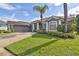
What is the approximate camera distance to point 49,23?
2791 millimetres

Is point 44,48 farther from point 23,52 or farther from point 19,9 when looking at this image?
point 19,9

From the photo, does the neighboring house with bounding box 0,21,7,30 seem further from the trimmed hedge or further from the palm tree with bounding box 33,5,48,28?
the trimmed hedge

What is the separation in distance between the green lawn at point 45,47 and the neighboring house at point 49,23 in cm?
15

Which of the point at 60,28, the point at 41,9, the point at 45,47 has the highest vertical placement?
the point at 41,9

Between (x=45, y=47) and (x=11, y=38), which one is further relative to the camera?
(x=11, y=38)

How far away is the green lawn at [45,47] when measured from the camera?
2619mm

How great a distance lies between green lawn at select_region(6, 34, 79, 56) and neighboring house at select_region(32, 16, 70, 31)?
0.15 m

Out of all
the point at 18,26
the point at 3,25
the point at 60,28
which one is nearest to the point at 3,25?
the point at 3,25

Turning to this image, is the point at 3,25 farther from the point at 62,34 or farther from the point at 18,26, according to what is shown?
the point at 62,34

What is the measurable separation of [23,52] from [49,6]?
786 millimetres

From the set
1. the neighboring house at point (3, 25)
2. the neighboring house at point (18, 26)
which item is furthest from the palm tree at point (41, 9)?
the neighboring house at point (3, 25)

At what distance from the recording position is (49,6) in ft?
8.84

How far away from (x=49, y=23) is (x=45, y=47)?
39cm

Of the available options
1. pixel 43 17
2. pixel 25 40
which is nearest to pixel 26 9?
pixel 43 17
